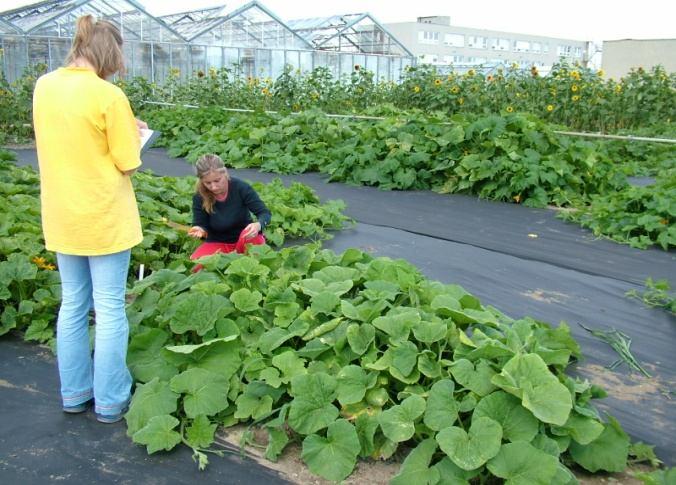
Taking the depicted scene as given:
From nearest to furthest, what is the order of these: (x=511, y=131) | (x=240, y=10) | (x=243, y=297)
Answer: (x=243, y=297) → (x=511, y=131) → (x=240, y=10)

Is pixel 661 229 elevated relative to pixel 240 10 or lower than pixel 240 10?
lower

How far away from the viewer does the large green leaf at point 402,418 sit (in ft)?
7.64

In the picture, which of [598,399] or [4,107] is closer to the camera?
[598,399]

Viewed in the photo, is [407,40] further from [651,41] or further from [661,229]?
[661,229]

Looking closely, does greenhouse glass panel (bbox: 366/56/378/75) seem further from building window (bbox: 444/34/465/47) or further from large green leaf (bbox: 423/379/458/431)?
building window (bbox: 444/34/465/47)

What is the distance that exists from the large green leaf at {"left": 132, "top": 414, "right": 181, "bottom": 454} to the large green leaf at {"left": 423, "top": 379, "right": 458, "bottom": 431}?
939 millimetres

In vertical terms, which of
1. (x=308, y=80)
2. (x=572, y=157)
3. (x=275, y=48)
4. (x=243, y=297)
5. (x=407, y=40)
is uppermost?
(x=407, y=40)

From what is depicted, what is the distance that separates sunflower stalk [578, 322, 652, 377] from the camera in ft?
10.5

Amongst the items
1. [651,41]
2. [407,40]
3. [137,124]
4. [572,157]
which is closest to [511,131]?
[572,157]

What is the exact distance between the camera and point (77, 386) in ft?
8.84

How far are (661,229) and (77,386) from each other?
14.9 feet

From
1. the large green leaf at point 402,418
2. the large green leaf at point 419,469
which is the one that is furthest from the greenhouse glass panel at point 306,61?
the large green leaf at point 419,469

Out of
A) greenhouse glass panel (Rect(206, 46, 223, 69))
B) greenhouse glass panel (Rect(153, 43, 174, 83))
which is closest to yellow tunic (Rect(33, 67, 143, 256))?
greenhouse glass panel (Rect(153, 43, 174, 83))

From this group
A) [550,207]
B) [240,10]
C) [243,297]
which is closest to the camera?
[243,297]
